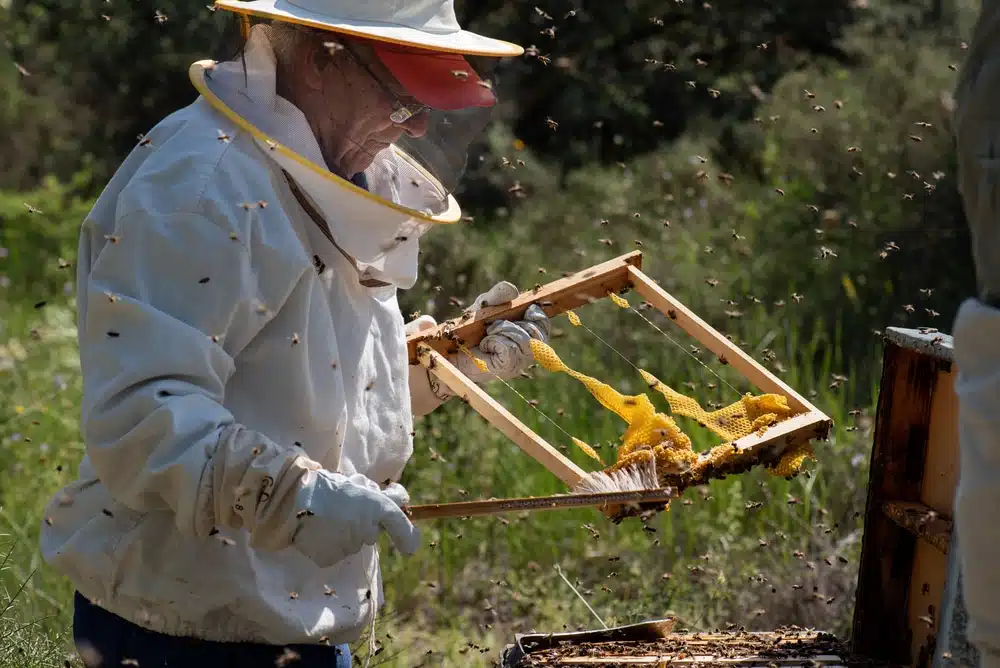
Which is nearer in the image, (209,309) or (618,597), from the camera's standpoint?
(209,309)

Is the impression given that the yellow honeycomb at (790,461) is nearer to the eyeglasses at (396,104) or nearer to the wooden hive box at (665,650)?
the wooden hive box at (665,650)

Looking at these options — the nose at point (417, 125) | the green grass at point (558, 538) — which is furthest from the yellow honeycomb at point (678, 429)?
the green grass at point (558, 538)

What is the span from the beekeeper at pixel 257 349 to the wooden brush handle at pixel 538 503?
5.3 inches

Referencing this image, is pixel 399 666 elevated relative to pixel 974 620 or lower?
lower

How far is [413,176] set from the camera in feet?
9.75

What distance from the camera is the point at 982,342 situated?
164 centimetres

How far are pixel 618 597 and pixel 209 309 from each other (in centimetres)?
303

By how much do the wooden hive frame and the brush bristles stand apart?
0.81 meters

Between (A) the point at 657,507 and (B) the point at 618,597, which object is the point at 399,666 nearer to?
(B) the point at 618,597

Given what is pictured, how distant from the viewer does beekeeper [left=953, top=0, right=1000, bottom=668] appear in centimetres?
163

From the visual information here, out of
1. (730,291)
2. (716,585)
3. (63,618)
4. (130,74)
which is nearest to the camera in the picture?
(63,618)

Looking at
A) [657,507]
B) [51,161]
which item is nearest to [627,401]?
[657,507]

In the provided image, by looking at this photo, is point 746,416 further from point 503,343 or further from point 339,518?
point 339,518

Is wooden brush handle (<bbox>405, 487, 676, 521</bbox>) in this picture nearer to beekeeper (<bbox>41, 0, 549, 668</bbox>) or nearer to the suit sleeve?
beekeeper (<bbox>41, 0, 549, 668</bbox>)
